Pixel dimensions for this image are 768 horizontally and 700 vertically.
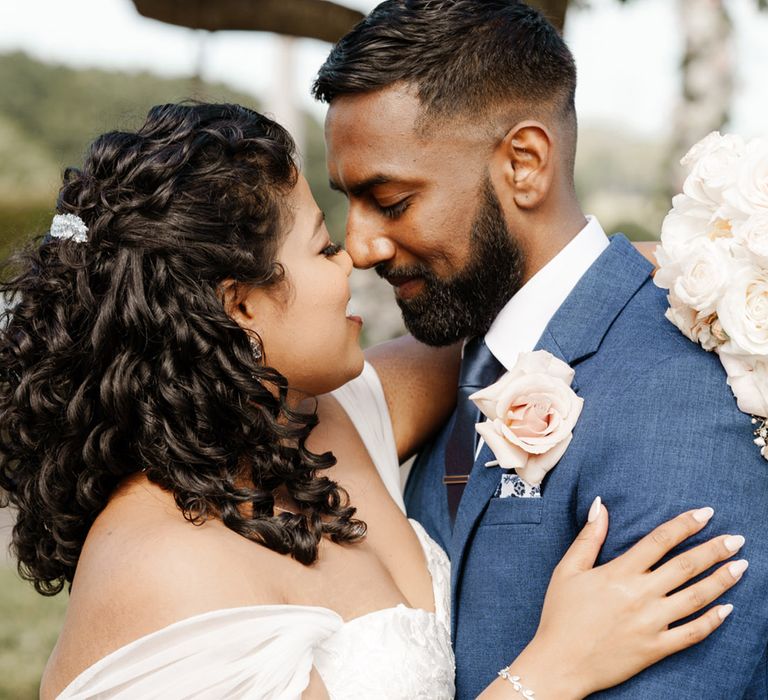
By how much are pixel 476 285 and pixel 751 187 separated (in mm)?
990

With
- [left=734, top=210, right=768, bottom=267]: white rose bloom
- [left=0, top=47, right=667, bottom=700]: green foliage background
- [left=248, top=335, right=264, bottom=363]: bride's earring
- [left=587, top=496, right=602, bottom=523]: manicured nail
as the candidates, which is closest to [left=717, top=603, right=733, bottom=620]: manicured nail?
[left=587, top=496, right=602, bottom=523]: manicured nail

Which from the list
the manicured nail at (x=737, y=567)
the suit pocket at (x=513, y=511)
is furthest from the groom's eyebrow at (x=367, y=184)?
the manicured nail at (x=737, y=567)

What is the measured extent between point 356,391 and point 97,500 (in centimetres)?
108

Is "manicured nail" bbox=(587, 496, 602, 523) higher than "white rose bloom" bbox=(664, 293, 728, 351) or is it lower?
lower

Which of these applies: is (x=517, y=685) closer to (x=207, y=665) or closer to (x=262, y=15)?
(x=207, y=665)

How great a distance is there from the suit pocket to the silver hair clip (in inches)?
49.6

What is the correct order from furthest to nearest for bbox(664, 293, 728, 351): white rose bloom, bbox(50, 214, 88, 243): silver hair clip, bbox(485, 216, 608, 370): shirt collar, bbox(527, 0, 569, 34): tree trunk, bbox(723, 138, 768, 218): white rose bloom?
bbox(527, 0, 569, 34): tree trunk, bbox(485, 216, 608, 370): shirt collar, bbox(50, 214, 88, 243): silver hair clip, bbox(664, 293, 728, 351): white rose bloom, bbox(723, 138, 768, 218): white rose bloom

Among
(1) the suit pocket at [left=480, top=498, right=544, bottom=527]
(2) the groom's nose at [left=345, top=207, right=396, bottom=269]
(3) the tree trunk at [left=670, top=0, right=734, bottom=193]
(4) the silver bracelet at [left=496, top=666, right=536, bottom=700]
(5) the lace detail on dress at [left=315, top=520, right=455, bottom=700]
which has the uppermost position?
(2) the groom's nose at [left=345, top=207, right=396, bottom=269]

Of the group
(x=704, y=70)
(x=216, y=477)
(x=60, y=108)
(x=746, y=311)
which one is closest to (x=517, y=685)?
(x=216, y=477)

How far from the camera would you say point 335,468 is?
3.13 meters

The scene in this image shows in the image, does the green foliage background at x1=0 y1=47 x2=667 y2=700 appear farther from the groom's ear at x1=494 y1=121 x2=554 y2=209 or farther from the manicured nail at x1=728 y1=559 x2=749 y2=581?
the manicured nail at x1=728 y1=559 x2=749 y2=581

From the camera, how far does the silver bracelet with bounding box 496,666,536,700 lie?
2418mm

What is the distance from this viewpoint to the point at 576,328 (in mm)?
2826

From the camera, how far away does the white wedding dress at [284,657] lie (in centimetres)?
225
